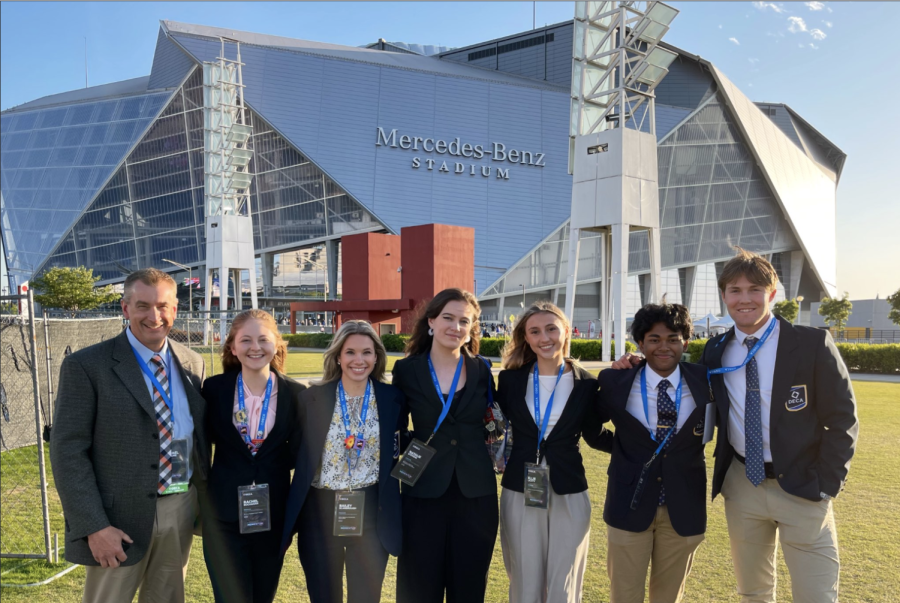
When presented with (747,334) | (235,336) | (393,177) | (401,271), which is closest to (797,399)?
(747,334)

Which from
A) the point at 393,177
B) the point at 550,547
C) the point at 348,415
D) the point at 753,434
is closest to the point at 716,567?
the point at 753,434

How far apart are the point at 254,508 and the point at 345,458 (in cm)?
55

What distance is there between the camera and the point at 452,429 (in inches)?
148

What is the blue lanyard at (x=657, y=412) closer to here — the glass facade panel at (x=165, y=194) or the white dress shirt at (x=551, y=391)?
the white dress shirt at (x=551, y=391)

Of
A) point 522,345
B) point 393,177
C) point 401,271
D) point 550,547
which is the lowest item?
point 550,547

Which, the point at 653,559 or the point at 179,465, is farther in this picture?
the point at 653,559

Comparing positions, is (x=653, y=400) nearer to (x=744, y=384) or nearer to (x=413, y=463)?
(x=744, y=384)

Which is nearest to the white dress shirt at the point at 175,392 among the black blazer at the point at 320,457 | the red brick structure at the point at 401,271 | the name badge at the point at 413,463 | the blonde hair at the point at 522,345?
the black blazer at the point at 320,457

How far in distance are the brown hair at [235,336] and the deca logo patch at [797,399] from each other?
284cm

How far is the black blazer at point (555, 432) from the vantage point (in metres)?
3.70

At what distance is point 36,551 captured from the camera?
18.5 ft

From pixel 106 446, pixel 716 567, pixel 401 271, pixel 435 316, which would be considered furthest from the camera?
pixel 401 271

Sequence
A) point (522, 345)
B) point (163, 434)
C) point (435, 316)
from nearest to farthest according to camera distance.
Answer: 1. point (163, 434)
2. point (435, 316)
3. point (522, 345)

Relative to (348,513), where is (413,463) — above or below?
above
